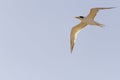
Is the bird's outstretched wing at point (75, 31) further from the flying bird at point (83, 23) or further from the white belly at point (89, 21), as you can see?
the white belly at point (89, 21)

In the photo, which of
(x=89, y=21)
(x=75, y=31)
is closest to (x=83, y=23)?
(x=75, y=31)

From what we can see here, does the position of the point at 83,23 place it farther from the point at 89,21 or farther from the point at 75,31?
the point at 89,21

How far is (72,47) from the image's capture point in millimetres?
18875

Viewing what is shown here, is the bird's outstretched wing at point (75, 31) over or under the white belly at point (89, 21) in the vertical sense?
under

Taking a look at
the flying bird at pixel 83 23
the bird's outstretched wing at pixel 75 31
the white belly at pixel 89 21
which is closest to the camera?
the white belly at pixel 89 21

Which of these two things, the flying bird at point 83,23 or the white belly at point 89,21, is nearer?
the white belly at point 89,21

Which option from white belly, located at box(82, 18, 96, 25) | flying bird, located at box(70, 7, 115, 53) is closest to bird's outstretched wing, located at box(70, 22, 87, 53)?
flying bird, located at box(70, 7, 115, 53)

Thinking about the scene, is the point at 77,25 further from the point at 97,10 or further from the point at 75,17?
the point at 97,10

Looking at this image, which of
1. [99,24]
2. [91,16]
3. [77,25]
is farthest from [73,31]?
[99,24]

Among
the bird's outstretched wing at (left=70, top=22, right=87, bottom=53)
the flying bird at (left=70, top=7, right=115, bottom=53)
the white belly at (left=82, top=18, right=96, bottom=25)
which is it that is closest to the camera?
the white belly at (left=82, top=18, right=96, bottom=25)

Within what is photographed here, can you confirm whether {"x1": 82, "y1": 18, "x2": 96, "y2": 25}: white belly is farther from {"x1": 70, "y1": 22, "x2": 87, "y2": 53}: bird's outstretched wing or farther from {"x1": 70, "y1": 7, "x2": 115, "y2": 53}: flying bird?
{"x1": 70, "y1": 22, "x2": 87, "y2": 53}: bird's outstretched wing

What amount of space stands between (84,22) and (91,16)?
2.70ft

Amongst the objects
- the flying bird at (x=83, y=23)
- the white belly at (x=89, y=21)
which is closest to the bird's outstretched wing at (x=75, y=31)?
the flying bird at (x=83, y=23)

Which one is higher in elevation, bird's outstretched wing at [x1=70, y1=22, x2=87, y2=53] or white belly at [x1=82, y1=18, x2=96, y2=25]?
white belly at [x1=82, y1=18, x2=96, y2=25]
